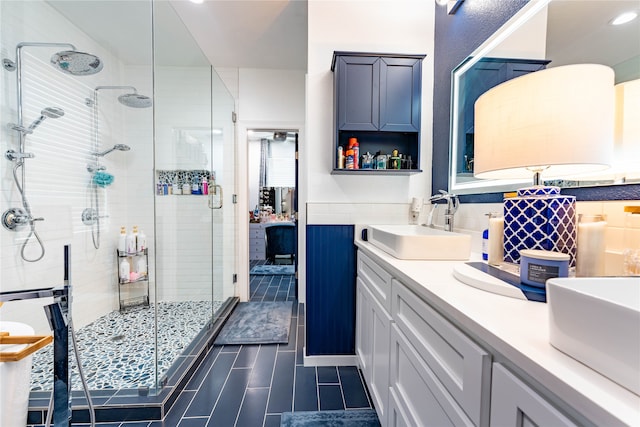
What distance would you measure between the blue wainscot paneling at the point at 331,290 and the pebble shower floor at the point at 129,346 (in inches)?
38.9

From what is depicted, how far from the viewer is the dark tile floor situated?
1.38 meters

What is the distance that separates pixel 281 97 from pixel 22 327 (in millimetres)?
2666

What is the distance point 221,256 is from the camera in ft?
9.20

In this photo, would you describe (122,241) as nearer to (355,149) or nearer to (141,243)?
(141,243)

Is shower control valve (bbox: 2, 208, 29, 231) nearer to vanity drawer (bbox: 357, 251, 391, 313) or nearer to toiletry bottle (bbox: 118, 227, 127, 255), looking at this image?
toiletry bottle (bbox: 118, 227, 127, 255)

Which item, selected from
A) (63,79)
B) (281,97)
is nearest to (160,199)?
(63,79)

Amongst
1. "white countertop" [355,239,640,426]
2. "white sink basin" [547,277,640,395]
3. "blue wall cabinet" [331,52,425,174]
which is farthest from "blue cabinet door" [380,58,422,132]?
"white sink basin" [547,277,640,395]

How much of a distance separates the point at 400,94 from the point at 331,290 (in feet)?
4.60

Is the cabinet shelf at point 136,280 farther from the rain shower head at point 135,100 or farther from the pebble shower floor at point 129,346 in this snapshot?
the rain shower head at point 135,100

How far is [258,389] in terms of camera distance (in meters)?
1.59

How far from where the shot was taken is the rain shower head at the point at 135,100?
7.21ft

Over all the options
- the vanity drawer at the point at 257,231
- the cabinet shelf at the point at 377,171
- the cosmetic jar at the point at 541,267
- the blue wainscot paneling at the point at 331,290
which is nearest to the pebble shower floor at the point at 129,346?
the blue wainscot paneling at the point at 331,290

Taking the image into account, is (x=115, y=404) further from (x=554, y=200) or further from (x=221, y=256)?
(x=554, y=200)

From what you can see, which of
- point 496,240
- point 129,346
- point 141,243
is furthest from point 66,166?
point 496,240
